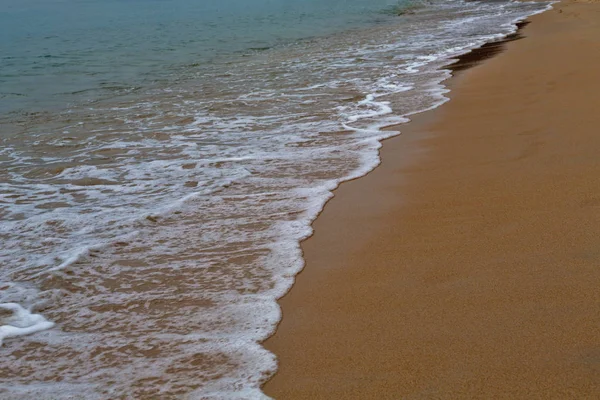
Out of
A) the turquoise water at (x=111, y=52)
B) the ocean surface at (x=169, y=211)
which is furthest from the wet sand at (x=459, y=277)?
the turquoise water at (x=111, y=52)

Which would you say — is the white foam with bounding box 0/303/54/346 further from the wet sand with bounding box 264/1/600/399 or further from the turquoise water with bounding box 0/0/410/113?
the turquoise water with bounding box 0/0/410/113

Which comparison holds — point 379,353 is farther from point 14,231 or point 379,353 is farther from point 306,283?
point 14,231

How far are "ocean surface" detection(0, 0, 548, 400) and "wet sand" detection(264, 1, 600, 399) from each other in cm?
20

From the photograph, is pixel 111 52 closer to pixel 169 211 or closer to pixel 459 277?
pixel 169 211

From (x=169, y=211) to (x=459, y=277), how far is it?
7.01 feet

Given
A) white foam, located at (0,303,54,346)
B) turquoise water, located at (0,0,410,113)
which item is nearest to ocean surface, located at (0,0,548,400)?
white foam, located at (0,303,54,346)

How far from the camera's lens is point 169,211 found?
445cm

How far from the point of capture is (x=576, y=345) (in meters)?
2.37

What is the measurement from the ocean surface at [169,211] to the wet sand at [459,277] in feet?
0.65

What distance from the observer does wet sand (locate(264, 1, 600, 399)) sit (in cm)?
232

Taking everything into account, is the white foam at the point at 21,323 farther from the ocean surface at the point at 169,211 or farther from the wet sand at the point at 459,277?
the wet sand at the point at 459,277

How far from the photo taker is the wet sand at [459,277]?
2322mm

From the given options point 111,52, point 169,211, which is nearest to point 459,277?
point 169,211

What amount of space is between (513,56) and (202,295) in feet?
29.1
